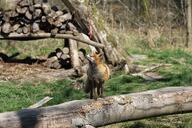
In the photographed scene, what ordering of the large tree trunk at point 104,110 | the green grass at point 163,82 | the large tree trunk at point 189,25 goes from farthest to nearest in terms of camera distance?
the large tree trunk at point 189,25 → the green grass at point 163,82 → the large tree trunk at point 104,110

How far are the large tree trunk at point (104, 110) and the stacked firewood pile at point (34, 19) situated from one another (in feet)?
17.9

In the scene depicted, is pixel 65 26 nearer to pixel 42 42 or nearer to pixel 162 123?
pixel 42 42

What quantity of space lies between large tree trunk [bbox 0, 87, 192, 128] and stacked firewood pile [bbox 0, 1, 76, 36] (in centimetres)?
547

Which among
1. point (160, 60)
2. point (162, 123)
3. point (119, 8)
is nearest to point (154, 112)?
point (162, 123)

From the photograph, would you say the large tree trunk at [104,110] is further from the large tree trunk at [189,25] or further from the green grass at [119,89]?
the large tree trunk at [189,25]

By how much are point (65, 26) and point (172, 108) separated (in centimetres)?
564

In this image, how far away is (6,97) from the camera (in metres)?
7.81

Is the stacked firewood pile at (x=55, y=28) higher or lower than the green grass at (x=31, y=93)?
higher

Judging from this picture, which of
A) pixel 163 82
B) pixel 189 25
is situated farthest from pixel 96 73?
pixel 189 25

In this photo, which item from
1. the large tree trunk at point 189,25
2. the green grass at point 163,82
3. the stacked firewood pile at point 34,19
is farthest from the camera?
the large tree trunk at point 189,25

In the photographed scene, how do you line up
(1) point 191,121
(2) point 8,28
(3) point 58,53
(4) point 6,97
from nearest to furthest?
1. (1) point 191,121
2. (4) point 6,97
3. (2) point 8,28
4. (3) point 58,53

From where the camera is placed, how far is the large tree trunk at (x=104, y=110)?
4352mm

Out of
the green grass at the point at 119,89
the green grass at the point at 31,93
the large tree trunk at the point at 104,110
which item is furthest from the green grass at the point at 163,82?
the large tree trunk at the point at 104,110

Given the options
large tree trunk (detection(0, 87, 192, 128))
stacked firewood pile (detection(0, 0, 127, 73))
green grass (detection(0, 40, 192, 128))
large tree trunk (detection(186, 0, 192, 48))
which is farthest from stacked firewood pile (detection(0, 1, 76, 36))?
large tree trunk (detection(186, 0, 192, 48))
